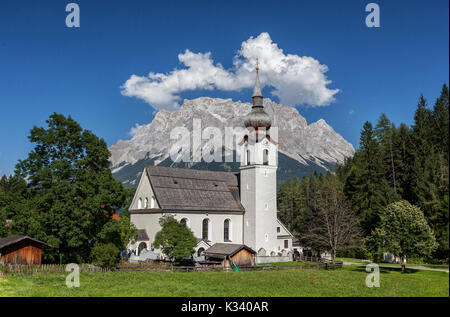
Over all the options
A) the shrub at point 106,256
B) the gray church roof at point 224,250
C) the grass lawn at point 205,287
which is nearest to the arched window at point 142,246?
the gray church roof at point 224,250

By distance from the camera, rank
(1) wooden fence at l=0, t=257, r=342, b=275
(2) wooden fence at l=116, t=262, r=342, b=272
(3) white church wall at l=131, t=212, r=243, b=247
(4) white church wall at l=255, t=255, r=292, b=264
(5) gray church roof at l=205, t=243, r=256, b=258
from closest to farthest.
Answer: (1) wooden fence at l=0, t=257, r=342, b=275, (2) wooden fence at l=116, t=262, r=342, b=272, (5) gray church roof at l=205, t=243, r=256, b=258, (3) white church wall at l=131, t=212, r=243, b=247, (4) white church wall at l=255, t=255, r=292, b=264

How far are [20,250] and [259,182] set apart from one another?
92.9ft

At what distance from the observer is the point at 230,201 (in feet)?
167

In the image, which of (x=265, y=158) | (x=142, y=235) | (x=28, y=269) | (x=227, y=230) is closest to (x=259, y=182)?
(x=265, y=158)

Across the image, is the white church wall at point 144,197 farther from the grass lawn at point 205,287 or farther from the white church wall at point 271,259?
the grass lawn at point 205,287

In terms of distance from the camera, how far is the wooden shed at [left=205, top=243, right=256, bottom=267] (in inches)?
1507

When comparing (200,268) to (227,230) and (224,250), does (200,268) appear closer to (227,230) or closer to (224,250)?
(224,250)

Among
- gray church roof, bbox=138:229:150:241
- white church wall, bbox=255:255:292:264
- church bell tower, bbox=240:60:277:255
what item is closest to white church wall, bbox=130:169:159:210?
gray church roof, bbox=138:229:150:241

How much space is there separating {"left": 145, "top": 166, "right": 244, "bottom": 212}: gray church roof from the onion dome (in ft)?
28.8

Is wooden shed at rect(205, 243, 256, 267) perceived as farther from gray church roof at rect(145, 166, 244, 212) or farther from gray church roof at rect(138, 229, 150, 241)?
gray church roof at rect(138, 229, 150, 241)

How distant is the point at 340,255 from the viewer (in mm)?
58406

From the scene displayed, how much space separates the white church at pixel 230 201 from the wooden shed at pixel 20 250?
1606 centimetres
